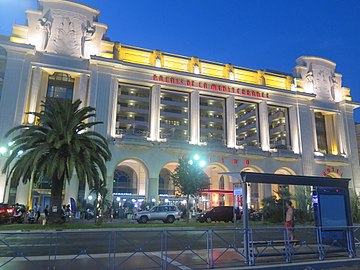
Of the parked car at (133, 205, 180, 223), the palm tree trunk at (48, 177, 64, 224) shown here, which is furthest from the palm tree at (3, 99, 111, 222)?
the parked car at (133, 205, 180, 223)

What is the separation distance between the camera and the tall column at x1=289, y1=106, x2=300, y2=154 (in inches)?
1724

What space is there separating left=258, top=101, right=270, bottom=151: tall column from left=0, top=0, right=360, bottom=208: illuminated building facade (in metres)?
0.14

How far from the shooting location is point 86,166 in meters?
22.2

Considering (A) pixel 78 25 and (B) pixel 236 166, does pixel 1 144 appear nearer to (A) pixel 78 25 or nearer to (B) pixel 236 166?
(A) pixel 78 25

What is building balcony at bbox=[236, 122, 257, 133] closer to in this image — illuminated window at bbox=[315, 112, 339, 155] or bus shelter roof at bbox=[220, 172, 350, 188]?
illuminated window at bbox=[315, 112, 339, 155]

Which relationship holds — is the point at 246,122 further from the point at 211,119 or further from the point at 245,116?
the point at 211,119

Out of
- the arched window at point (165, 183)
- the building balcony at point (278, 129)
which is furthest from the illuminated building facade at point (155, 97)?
A: the building balcony at point (278, 129)

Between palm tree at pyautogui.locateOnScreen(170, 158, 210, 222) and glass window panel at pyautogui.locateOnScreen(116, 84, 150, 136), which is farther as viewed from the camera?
glass window panel at pyautogui.locateOnScreen(116, 84, 150, 136)

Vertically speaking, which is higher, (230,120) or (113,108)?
(230,120)

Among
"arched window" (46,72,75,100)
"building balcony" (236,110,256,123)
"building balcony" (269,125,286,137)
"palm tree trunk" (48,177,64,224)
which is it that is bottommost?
"palm tree trunk" (48,177,64,224)

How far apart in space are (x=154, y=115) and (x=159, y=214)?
13365 mm

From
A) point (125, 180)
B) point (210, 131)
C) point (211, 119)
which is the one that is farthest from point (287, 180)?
point (211, 119)

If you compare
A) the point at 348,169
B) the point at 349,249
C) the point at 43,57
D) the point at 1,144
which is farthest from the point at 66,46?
the point at 348,169

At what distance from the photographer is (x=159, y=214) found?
29.2 metres
